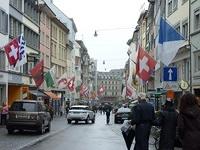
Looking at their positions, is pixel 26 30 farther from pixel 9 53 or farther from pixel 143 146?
pixel 143 146

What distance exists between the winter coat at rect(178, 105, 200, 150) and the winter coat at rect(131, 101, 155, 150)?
4907 millimetres

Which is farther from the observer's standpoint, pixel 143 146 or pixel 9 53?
pixel 9 53

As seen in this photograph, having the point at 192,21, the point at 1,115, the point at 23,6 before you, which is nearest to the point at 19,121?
the point at 1,115

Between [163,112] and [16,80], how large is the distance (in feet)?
132

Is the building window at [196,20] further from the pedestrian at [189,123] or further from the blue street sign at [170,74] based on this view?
the pedestrian at [189,123]

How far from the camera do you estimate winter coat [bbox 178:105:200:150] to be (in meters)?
9.07

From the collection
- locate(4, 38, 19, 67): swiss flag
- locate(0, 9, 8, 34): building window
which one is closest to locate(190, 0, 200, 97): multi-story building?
locate(4, 38, 19, 67): swiss flag

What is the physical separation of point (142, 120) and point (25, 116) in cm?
1679

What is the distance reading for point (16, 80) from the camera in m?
52.3

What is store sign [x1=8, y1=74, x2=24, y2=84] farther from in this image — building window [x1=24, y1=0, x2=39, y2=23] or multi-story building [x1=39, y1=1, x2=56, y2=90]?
multi-story building [x1=39, y1=1, x2=56, y2=90]

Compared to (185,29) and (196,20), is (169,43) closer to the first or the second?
(196,20)

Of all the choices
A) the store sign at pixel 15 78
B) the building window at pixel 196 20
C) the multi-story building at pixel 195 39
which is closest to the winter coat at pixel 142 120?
the multi-story building at pixel 195 39

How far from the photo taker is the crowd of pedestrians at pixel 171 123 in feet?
30.0

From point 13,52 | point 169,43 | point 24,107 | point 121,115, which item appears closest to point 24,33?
point 121,115
